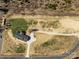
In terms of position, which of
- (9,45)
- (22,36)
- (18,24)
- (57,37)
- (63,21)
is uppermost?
(63,21)

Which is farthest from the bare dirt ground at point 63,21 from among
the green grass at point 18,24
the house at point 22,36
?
the house at point 22,36

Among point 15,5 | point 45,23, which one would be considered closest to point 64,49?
point 45,23

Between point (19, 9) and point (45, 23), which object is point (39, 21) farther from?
point (19, 9)

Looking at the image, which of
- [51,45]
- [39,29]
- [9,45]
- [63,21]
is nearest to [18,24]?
[39,29]

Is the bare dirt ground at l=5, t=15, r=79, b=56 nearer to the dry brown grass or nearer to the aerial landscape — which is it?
the aerial landscape

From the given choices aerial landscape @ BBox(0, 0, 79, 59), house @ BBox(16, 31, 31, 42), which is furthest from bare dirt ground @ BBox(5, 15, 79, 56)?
house @ BBox(16, 31, 31, 42)

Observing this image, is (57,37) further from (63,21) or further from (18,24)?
(18,24)

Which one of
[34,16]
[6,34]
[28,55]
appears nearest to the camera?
[28,55]

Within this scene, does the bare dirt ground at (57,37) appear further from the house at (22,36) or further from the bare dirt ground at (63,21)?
the house at (22,36)
